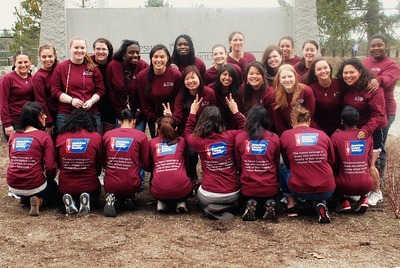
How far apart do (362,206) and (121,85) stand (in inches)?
123

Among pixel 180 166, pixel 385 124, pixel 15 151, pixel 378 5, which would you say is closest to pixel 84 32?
→ pixel 15 151

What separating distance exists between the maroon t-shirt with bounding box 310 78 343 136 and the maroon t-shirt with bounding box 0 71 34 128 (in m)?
3.47

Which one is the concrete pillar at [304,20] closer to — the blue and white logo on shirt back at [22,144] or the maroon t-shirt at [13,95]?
the maroon t-shirt at [13,95]

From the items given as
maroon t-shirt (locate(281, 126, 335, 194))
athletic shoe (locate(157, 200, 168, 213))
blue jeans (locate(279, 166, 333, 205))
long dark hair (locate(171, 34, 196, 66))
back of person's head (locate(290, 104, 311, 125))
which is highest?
long dark hair (locate(171, 34, 196, 66))

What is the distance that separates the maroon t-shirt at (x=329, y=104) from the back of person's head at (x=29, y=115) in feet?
10.2

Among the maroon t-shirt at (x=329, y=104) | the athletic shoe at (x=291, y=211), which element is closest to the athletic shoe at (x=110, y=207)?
the athletic shoe at (x=291, y=211)

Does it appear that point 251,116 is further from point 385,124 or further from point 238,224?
point 385,124

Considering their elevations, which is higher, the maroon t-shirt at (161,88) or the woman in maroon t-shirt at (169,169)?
the maroon t-shirt at (161,88)

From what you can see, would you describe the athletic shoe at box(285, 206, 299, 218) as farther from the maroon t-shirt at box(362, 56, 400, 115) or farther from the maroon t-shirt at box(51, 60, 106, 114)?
the maroon t-shirt at box(51, 60, 106, 114)

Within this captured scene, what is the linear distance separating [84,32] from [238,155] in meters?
4.39

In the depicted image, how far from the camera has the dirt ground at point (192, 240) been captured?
3607 millimetres

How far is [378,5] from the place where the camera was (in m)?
25.0

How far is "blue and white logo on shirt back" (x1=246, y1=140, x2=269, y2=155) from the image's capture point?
4598 mm

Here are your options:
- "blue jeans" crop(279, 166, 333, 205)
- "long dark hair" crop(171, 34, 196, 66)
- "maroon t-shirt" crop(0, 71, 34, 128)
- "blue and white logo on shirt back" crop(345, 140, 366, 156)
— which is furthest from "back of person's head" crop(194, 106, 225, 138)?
"maroon t-shirt" crop(0, 71, 34, 128)
